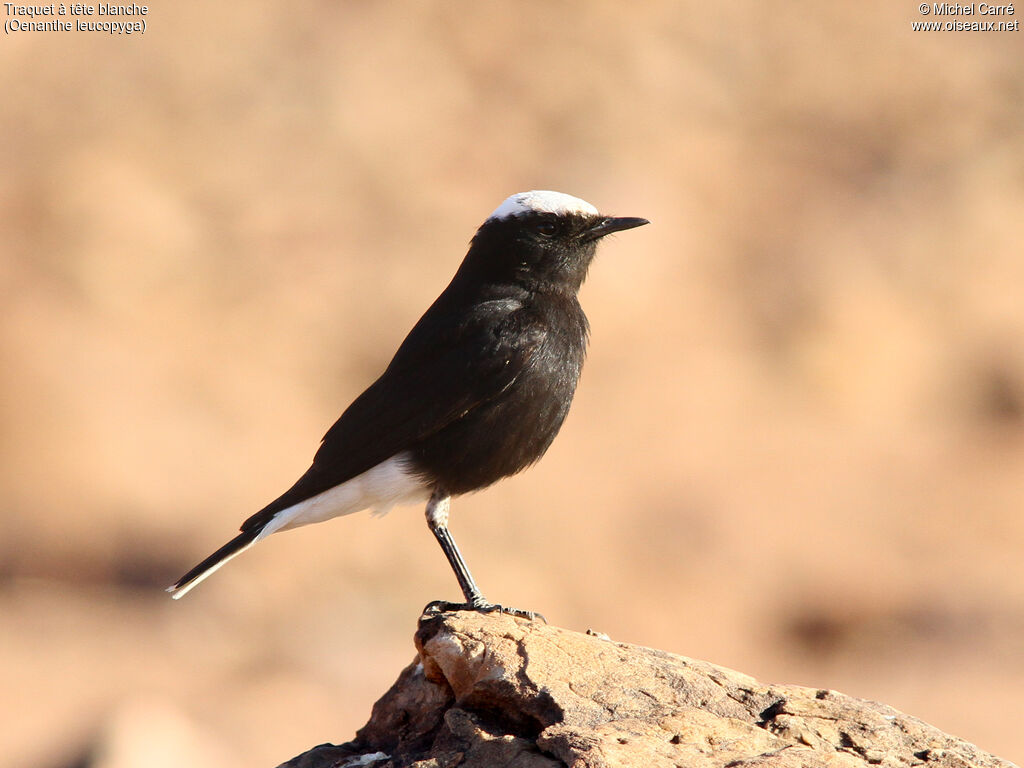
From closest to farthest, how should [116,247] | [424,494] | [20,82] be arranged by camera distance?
[424,494] → [116,247] → [20,82]

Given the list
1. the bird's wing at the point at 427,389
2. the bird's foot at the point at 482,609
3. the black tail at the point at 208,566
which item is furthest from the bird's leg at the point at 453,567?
the black tail at the point at 208,566

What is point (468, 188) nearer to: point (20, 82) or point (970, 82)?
point (20, 82)

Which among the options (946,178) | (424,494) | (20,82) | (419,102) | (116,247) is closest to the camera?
(424,494)

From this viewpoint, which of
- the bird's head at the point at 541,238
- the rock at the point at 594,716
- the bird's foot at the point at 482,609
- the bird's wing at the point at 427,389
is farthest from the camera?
the bird's head at the point at 541,238

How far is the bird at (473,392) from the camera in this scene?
634 cm

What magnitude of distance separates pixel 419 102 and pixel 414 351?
1618 cm

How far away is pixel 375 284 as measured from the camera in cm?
1930

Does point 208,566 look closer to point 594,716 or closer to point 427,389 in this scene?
point 427,389

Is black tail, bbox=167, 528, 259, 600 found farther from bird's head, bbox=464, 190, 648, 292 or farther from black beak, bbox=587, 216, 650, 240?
black beak, bbox=587, 216, 650, 240

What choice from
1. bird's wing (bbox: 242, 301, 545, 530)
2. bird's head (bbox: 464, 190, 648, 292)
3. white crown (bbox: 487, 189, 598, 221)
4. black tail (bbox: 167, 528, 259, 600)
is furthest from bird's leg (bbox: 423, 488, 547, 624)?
white crown (bbox: 487, 189, 598, 221)

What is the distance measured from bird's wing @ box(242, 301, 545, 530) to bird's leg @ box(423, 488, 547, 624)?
14.4 inches

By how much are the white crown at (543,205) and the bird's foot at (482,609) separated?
225 centimetres

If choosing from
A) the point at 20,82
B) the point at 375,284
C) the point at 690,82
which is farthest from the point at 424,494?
the point at 690,82

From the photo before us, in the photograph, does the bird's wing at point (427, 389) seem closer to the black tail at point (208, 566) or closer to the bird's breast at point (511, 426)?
the bird's breast at point (511, 426)
